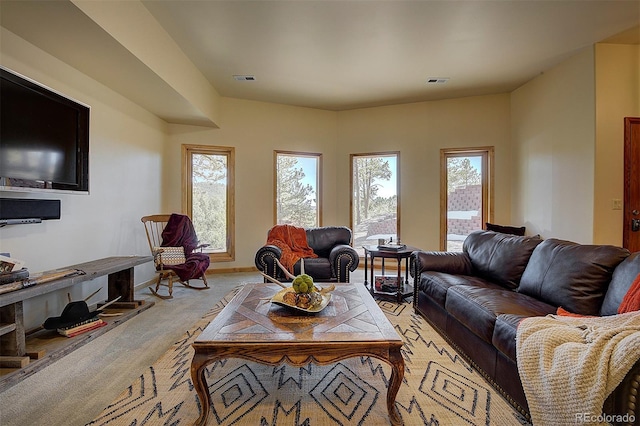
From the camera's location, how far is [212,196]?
5148mm

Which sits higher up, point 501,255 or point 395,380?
point 501,255

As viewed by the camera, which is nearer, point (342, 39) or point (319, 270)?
point (342, 39)

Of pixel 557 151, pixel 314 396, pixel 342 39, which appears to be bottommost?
pixel 314 396

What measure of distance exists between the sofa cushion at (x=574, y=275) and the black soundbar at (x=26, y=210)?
395 cm

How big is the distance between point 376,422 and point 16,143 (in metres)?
3.12

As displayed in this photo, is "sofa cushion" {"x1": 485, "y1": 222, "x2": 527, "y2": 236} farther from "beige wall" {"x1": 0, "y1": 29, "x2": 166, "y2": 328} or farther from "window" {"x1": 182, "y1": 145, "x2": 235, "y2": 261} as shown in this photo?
"beige wall" {"x1": 0, "y1": 29, "x2": 166, "y2": 328}

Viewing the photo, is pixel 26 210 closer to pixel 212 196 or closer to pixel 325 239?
pixel 212 196

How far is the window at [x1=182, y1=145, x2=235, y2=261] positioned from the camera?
5.02 metres

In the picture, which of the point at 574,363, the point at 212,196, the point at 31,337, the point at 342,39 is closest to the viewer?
the point at 574,363

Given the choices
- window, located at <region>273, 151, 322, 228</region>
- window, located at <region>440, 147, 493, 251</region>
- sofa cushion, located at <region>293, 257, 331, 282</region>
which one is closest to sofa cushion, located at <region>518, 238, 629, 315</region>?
sofa cushion, located at <region>293, 257, 331, 282</region>

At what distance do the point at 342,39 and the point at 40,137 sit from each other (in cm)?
303

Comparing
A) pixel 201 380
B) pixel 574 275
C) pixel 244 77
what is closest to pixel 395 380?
pixel 201 380

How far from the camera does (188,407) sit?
1.64 m

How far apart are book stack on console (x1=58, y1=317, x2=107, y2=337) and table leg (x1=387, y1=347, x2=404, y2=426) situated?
2544 millimetres
